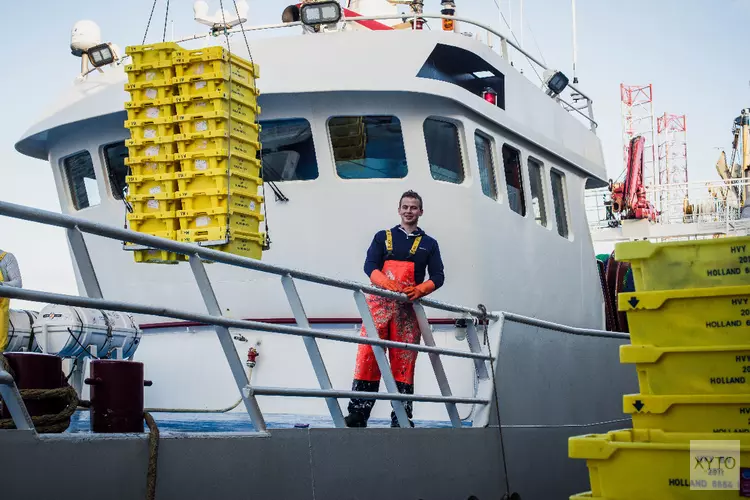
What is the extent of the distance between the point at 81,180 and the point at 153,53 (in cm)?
248

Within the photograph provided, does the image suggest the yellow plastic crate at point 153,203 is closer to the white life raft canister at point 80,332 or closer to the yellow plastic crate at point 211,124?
the yellow plastic crate at point 211,124

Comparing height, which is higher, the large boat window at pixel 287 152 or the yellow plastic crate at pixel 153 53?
the yellow plastic crate at pixel 153 53

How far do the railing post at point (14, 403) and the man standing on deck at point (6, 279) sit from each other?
2.45 metres

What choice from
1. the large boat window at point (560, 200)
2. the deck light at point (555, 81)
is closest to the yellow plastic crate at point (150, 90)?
the large boat window at point (560, 200)

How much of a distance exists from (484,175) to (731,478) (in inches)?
202

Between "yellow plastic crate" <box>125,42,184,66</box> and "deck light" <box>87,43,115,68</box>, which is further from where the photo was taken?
"deck light" <box>87,43,115,68</box>

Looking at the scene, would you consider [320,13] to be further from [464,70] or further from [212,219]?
[212,219]

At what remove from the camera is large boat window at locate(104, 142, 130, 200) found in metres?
9.10

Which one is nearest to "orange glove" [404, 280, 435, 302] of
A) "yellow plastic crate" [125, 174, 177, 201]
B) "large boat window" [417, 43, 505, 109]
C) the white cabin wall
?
the white cabin wall

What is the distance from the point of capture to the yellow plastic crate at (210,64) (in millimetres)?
7293

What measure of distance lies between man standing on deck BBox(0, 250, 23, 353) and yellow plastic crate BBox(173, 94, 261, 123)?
2.00m

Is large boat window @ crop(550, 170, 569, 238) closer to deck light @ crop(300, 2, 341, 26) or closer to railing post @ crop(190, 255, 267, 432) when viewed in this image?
deck light @ crop(300, 2, 341, 26)

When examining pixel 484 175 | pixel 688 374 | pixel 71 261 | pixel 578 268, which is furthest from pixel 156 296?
pixel 688 374

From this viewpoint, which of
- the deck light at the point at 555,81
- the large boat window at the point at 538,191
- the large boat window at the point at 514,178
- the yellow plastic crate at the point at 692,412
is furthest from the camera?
the deck light at the point at 555,81
